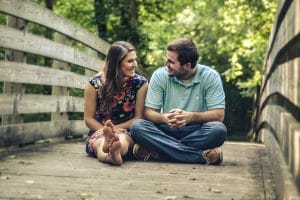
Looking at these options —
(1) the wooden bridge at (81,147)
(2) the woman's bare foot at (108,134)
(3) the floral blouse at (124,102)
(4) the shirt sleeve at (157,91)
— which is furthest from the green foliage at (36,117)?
(2) the woman's bare foot at (108,134)

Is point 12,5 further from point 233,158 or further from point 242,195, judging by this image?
point 242,195

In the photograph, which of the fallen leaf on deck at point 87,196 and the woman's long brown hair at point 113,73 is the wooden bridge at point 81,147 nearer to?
the fallen leaf on deck at point 87,196

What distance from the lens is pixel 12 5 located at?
17.6ft

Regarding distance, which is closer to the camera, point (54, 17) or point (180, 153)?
point (180, 153)

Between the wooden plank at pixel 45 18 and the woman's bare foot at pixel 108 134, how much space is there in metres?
1.44

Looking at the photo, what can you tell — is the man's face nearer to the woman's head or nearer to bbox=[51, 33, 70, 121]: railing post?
the woman's head

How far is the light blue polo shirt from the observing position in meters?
5.43

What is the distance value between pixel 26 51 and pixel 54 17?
81 centimetres

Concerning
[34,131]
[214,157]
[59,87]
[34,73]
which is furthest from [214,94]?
[59,87]

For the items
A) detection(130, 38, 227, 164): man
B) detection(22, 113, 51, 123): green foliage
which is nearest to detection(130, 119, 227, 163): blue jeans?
detection(130, 38, 227, 164): man

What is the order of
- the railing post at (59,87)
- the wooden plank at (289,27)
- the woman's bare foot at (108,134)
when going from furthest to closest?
the railing post at (59,87) → the woman's bare foot at (108,134) → the wooden plank at (289,27)

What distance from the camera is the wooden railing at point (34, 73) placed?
539 centimetres

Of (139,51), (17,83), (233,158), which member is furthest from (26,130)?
(139,51)

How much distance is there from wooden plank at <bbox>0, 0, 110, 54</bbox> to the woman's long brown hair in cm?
85
